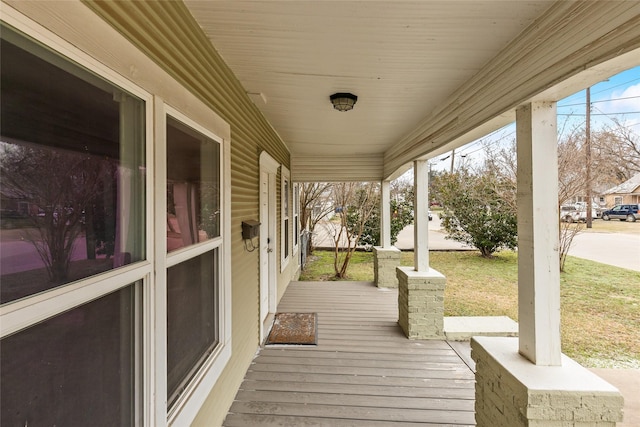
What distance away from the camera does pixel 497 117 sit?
189 cm

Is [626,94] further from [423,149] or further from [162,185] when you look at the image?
[162,185]

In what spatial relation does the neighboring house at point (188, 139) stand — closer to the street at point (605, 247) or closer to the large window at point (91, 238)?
the large window at point (91, 238)

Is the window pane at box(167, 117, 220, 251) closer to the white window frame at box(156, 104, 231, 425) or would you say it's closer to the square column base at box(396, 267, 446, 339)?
the white window frame at box(156, 104, 231, 425)

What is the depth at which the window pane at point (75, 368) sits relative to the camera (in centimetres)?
70

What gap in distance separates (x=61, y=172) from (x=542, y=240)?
7.23 feet

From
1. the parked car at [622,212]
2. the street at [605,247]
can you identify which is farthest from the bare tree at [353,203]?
the parked car at [622,212]

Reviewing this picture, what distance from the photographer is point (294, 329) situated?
3.71 metres

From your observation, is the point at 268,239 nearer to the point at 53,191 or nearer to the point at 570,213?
the point at 53,191

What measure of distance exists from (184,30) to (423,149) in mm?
2767

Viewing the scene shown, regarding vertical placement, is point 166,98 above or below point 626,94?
below

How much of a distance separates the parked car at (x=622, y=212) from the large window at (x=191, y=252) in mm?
22553

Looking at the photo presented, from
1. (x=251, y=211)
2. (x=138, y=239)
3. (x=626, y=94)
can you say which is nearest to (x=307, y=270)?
(x=251, y=211)

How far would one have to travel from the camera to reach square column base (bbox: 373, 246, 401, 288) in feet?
18.2

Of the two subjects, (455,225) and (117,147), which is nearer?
(117,147)
